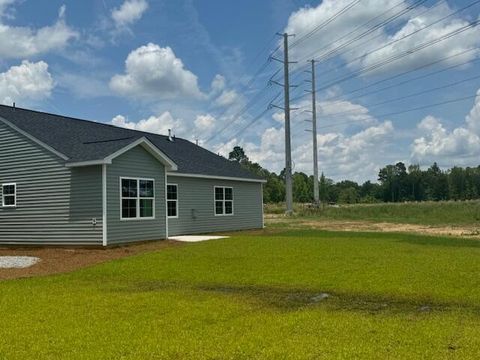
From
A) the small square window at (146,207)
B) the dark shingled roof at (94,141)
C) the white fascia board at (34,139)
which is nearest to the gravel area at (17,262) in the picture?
the dark shingled roof at (94,141)

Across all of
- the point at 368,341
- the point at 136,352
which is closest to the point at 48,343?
the point at 136,352

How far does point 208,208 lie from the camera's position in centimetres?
2461

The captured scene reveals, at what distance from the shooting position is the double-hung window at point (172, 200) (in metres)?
22.2

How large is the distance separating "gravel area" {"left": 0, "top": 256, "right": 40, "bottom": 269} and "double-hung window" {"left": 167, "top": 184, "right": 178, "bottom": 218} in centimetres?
718

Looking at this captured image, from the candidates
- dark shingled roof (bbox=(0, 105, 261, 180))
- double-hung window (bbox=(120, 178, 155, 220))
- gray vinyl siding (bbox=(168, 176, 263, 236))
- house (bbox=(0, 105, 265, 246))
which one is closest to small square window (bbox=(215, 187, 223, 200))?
gray vinyl siding (bbox=(168, 176, 263, 236))

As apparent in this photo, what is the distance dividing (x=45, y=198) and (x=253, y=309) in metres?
13.2

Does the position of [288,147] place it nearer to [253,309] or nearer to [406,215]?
[406,215]

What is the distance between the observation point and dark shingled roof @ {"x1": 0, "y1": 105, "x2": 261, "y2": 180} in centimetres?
1869

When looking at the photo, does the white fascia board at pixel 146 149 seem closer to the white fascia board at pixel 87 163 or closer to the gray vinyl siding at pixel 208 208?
the white fascia board at pixel 87 163

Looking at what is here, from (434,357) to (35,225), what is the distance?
1679 cm

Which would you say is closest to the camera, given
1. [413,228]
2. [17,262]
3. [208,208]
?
[17,262]

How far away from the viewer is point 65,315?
7.62 meters

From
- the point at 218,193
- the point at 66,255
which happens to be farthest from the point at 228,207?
the point at 66,255

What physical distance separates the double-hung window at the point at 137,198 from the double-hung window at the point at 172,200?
2326 mm
